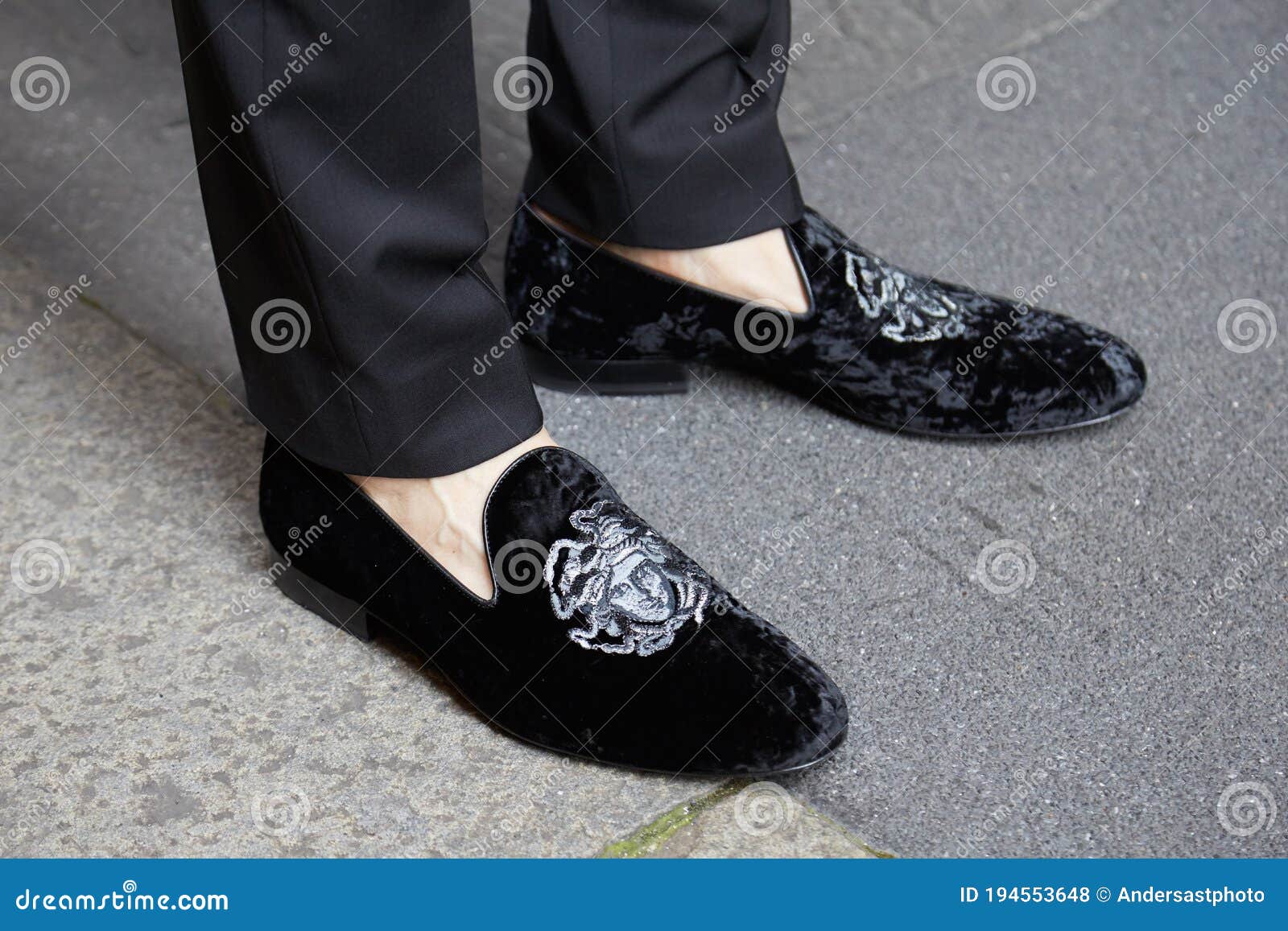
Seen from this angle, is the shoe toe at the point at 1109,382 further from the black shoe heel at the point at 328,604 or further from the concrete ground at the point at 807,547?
the black shoe heel at the point at 328,604

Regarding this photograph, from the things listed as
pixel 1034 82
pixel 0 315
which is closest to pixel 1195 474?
pixel 1034 82

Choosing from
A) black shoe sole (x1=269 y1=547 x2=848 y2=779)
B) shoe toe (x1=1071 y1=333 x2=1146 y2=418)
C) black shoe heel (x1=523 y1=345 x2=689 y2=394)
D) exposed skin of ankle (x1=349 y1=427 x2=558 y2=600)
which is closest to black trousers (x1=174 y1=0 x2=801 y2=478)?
exposed skin of ankle (x1=349 y1=427 x2=558 y2=600)

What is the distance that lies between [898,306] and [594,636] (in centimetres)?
52

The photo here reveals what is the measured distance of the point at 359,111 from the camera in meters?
0.81

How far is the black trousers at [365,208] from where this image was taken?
30.9 inches

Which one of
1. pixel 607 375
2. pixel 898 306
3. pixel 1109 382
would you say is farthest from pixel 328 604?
pixel 1109 382

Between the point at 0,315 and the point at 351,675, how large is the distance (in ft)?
2.28

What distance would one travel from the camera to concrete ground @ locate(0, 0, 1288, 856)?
35.0 inches

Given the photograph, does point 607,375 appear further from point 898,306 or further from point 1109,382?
point 1109,382

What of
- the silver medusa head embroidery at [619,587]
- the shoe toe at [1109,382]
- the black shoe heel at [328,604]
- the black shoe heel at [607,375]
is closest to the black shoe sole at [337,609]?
the black shoe heel at [328,604]

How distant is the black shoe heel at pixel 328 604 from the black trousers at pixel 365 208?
14 centimetres

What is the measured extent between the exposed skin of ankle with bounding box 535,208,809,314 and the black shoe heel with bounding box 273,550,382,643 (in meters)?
0.44

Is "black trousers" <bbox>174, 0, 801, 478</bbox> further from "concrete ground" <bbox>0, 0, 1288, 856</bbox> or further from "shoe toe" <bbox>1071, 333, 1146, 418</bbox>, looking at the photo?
"shoe toe" <bbox>1071, 333, 1146, 418</bbox>

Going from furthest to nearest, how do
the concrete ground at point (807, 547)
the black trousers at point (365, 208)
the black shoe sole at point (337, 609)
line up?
1. the black shoe sole at point (337, 609)
2. the concrete ground at point (807, 547)
3. the black trousers at point (365, 208)
